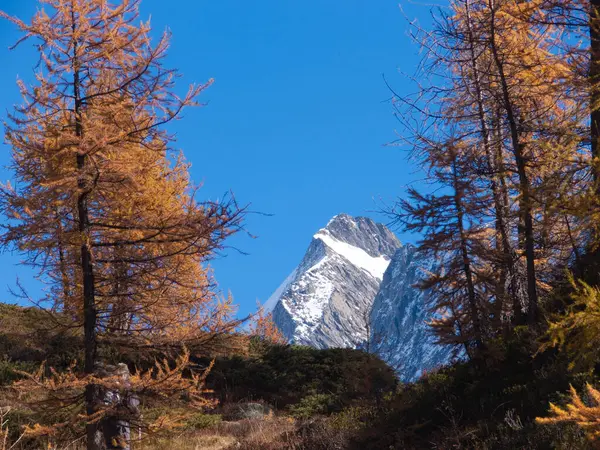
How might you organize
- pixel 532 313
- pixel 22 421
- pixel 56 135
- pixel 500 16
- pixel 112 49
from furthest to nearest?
1. pixel 22 421
2. pixel 500 16
3. pixel 532 313
4. pixel 112 49
5. pixel 56 135

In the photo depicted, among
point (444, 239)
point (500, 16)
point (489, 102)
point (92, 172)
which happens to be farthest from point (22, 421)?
point (500, 16)

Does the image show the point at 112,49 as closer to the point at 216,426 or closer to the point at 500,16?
the point at 500,16

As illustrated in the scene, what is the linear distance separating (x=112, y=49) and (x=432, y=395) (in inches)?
302

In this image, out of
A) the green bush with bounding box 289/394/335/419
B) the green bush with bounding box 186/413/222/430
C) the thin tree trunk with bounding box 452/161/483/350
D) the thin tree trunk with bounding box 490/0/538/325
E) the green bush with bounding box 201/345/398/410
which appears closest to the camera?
the thin tree trunk with bounding box 490/0/538/325

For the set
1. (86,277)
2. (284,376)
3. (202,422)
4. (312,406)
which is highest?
(86,277)

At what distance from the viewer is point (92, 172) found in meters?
8.08

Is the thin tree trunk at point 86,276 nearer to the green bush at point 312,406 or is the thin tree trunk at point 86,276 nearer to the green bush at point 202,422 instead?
the green bush at point 202,422

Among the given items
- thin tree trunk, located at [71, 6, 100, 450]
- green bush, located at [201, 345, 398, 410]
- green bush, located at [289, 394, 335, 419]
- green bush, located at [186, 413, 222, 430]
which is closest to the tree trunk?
thin tree trunk, located at [71, 6, 100, 450]

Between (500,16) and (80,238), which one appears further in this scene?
(500,16)

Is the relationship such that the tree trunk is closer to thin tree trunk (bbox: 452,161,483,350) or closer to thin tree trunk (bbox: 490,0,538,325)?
thin tree trunk (bbox: 490,0,538,325)

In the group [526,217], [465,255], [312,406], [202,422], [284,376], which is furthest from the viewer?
[284,376]

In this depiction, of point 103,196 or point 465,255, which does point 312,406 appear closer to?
point 465,255

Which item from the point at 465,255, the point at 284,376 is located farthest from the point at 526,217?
the point at 284,376

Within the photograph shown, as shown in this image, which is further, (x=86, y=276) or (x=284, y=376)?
(x=284, y=376)
